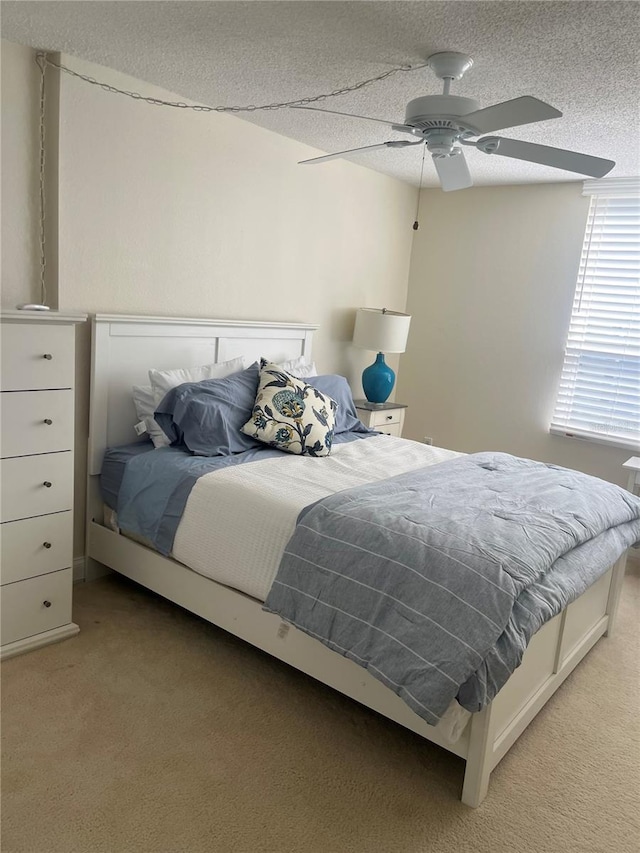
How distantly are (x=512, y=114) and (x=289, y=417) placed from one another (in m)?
1.60

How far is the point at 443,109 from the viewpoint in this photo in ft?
7.13

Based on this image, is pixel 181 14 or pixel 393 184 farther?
pixel 393 184

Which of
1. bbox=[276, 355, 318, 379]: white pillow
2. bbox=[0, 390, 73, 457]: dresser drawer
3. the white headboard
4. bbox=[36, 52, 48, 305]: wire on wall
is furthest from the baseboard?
bbox=[276, 355, 318, 379]: white pillow

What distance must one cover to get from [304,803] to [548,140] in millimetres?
3015

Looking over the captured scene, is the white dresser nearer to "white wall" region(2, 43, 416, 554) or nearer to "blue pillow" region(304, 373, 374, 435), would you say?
"white wall" region(2, 43, 416, 554)

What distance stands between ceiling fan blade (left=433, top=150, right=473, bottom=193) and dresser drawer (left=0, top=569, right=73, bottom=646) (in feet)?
6.91

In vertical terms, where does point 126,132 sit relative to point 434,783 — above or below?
above

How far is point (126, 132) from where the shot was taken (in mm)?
2953

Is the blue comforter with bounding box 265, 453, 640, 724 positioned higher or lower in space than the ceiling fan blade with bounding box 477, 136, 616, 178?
lower

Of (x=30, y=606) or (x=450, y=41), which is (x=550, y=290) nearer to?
(x=450, y=41)

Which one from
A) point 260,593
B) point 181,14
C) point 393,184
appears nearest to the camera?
point 181,14

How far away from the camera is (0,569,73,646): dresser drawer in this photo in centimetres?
243

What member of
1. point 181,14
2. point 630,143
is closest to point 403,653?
point 181,14

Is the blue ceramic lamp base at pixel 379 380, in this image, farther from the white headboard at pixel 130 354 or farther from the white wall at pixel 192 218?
the white headboard at pixel 130 354
